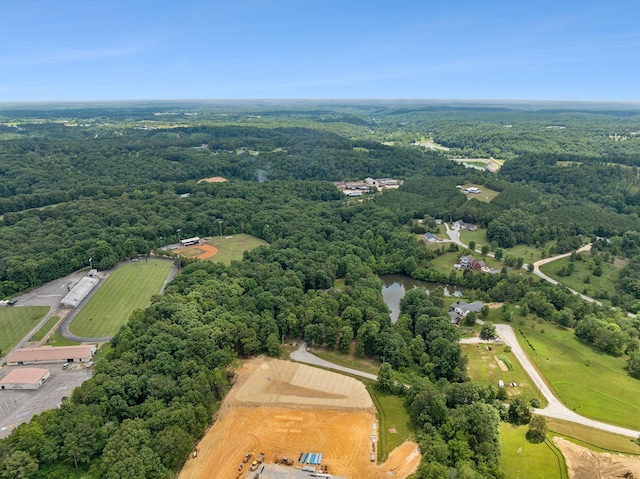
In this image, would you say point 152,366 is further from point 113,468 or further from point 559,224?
point 559,224

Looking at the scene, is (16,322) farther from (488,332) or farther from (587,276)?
(587,276)

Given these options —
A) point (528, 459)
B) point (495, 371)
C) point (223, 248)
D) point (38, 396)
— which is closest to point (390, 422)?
point (528, 459)

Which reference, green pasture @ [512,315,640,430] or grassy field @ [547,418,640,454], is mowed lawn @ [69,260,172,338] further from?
green pasture @ [512,315,640,430]

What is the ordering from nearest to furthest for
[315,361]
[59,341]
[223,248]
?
[315,361] < [59,341] < [223,248]

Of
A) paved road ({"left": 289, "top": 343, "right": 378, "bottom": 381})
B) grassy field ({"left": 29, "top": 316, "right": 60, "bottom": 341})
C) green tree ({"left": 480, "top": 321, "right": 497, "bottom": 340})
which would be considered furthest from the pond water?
grassy field ({"left": 29, "top": 316, "right": 60, "bottom": 341})

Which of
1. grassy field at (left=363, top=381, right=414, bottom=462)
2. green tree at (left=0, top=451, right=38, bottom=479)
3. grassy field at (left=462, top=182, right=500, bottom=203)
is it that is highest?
grassy field at (left=462, top=182, right=500, bottom=203)

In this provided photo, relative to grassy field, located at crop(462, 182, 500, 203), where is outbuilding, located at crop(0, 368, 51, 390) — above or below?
below
